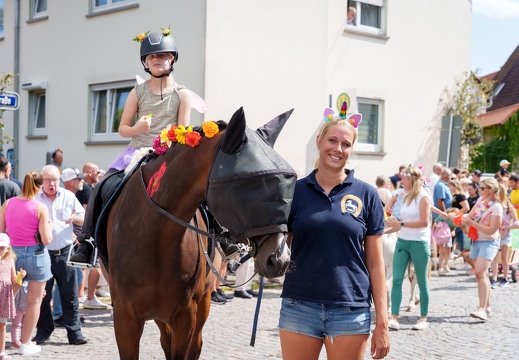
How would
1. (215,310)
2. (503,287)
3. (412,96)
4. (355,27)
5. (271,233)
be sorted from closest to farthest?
(271,233), (215,310), (503,287), (355,27), (412,96)

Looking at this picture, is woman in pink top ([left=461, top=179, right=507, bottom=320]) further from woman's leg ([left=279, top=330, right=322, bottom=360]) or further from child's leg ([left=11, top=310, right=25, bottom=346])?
woman's leg ([left=279, top=330, right=322, bottom=360])

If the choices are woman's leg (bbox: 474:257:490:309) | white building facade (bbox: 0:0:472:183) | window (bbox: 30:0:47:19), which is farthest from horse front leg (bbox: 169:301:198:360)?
window (bbox: 30:0:47:19)

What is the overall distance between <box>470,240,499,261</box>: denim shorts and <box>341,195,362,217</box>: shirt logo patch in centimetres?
672

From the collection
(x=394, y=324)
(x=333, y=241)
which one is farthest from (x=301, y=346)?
(x=394, y=324)

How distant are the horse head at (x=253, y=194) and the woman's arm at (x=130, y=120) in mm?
1436

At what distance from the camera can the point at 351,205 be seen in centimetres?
371

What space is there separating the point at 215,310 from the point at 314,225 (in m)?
6.61

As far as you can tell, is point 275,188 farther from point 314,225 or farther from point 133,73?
point 133,73

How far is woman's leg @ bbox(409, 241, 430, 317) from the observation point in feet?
29.3

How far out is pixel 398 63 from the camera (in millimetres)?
17797

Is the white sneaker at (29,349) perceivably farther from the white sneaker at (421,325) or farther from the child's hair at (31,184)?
the white sneaker at (421,325)

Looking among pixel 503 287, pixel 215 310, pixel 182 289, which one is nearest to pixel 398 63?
pixel 503 287

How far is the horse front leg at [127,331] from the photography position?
4426mm

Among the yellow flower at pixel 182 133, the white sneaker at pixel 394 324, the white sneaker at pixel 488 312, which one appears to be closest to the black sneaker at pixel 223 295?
the white sneaker at pixel 394 324
